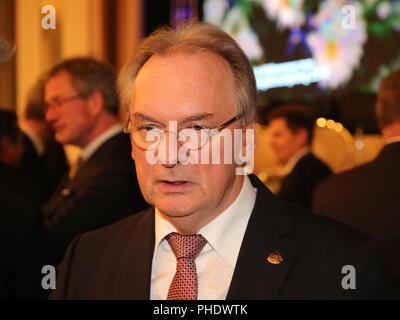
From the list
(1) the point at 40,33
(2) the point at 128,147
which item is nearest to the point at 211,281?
(2) the point at 128,147

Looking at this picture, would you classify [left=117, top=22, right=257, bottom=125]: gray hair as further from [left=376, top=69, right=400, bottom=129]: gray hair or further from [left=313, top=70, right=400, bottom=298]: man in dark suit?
[left=376, top=69, right=400, bottom=129]: gray hair

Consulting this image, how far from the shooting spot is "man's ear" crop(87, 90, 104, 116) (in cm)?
339

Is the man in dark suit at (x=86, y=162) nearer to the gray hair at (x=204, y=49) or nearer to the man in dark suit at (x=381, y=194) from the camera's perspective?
the man in dark suit at (x=381, y=194)

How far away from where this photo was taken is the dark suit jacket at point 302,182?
4.45 m

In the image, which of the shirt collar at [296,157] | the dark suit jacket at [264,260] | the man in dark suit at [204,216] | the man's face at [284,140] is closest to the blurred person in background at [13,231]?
the dark suit jacket at [264,260]

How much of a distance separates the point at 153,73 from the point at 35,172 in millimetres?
3143

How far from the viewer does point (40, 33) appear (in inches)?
257

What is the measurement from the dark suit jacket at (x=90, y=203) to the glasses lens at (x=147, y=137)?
1216 millimetres

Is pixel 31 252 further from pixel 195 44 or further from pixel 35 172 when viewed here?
pixel 35 172

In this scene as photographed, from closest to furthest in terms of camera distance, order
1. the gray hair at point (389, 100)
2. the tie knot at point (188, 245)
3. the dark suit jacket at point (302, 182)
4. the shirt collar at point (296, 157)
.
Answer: the tie knot at point (188, 245), the gray hair at point (389, 100), the dark suit jacket at point (302, 182), the shirt collar at point (296, 157)

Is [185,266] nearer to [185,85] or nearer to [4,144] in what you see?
[185,85]

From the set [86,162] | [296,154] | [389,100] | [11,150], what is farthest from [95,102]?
[296,154]

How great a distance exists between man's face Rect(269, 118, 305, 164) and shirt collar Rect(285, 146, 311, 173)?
26mm

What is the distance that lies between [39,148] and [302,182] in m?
2.14
